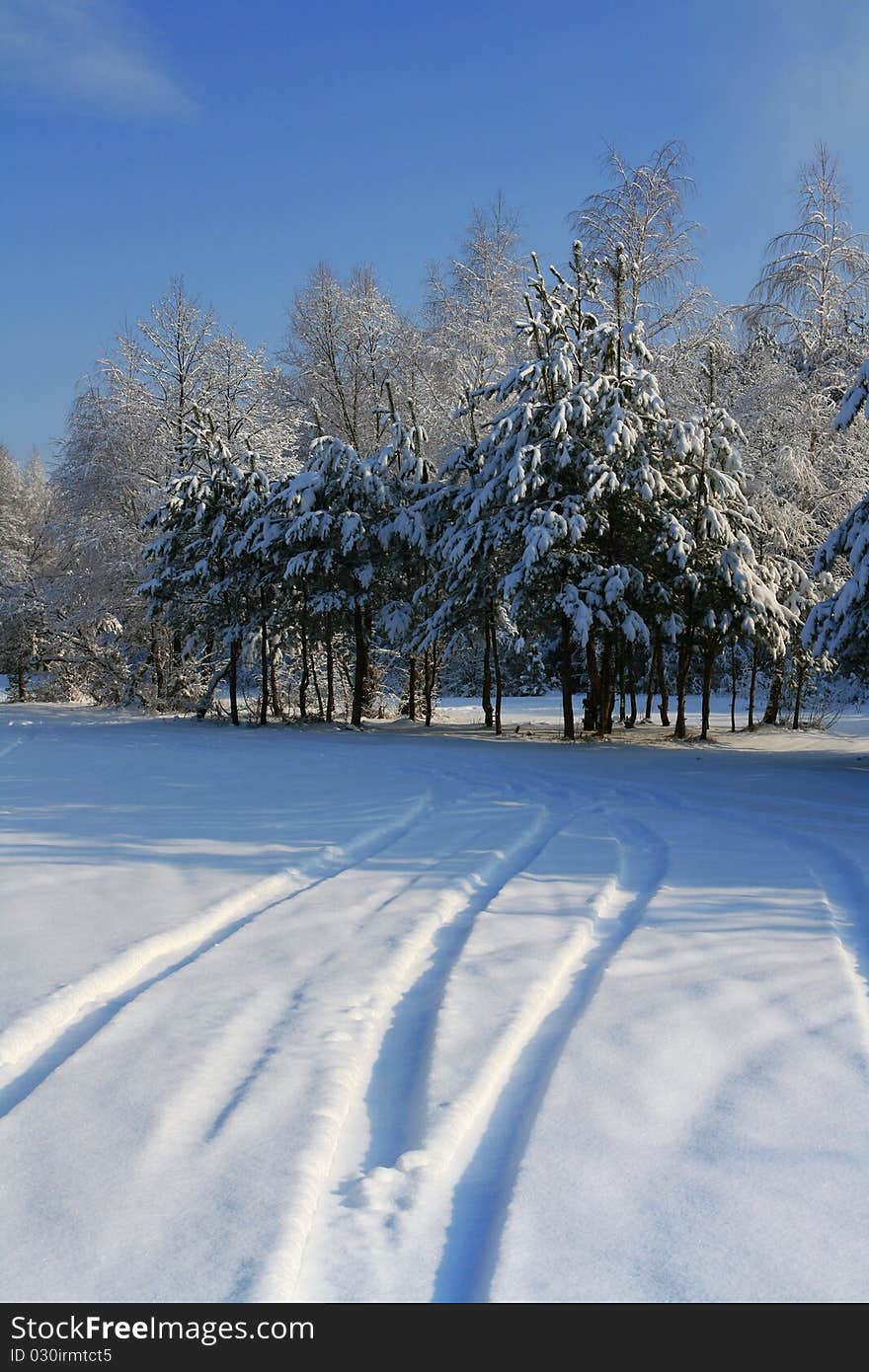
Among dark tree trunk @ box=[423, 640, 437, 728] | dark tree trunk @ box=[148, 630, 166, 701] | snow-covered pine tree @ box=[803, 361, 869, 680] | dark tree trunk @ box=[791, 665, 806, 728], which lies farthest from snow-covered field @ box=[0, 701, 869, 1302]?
dark tree trunk @ box=[148, 630, 166, 701]

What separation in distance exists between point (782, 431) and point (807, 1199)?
1809 centimetres

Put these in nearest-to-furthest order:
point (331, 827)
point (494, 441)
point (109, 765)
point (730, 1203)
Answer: point (730, 1203) < point (331, 827) < point (109, 765) < point (494, 441)

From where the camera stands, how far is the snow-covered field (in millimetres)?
2164

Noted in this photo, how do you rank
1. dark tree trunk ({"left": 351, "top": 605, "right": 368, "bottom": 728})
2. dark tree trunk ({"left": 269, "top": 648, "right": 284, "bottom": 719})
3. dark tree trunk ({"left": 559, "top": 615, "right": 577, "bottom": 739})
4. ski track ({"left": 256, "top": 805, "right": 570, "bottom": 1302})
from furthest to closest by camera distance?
dark tree trunk ({"left": 269, "top": 648, "right": 284, "bottom": 719}) < dark tree trunk ({"left": 351, "top": 605, "right": 368, "bottom": 728}) < dark tree trunk ({"left": 559, "top": 615, "right": 577, "bottom": 739}) < ski track ({"left": 256, "top": 805, "right": 570, "bottom": 1302})

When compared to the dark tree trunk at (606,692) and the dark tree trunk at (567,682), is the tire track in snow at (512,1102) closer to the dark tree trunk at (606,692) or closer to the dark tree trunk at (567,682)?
the dark tree trunk at (567,682)

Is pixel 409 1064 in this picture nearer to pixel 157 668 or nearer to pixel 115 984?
pixel 115 984

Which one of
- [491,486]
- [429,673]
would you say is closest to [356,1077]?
[491,486]

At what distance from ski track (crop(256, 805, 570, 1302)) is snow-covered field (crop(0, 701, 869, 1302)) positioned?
0.04ft

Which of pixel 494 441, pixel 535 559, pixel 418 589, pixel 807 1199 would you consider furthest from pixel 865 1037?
pixel 418 589

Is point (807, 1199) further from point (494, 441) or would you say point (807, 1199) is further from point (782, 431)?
A: point (782, 431)

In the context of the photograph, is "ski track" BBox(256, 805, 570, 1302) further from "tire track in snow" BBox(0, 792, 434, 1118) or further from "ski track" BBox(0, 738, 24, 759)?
"ski track" BBox(0, 738, 24, 759)

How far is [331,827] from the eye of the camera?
23.8 ft

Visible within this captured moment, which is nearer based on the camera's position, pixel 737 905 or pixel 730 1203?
pixel 730 1203
